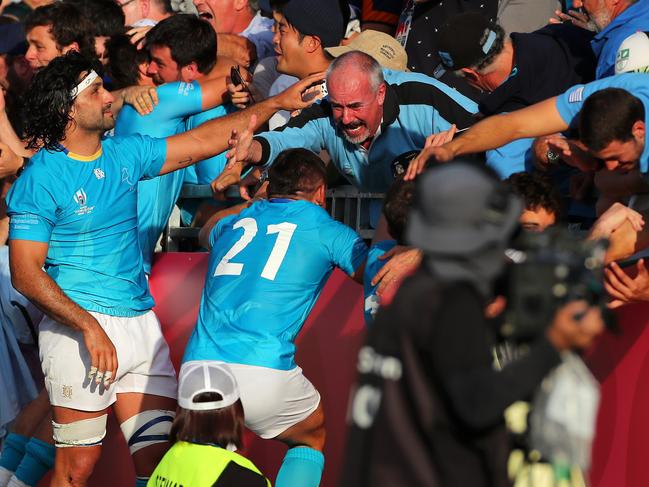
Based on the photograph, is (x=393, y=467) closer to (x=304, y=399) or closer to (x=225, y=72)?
(x=304, y=399)

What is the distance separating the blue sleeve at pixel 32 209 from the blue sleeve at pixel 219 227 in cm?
83

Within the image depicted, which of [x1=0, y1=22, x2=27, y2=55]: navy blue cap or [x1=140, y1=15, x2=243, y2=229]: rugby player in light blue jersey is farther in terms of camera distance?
[x1=0, y1=22, x2=27, y2=55]: navy blue cap

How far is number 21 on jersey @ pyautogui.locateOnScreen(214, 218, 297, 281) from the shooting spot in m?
5.89

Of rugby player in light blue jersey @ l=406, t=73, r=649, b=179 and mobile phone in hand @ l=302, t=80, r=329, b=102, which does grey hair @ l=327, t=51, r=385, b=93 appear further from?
rugby player in light blue jersey @ l=406, t=73, r=649, b=179

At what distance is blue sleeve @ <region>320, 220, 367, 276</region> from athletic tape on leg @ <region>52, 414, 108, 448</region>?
1.52 metres

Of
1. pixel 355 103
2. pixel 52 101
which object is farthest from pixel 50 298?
pixel 355 103

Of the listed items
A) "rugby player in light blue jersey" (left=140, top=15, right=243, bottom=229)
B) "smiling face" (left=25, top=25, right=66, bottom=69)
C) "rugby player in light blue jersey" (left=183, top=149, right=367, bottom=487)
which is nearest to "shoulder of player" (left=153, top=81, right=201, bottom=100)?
"rugby player in light blue jersey" (left=140, top=15, right=243, bottom=229)

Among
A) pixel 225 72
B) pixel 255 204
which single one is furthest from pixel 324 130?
pixel 225 72

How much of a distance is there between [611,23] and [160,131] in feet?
9.43

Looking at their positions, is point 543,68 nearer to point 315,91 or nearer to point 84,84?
point 315,91

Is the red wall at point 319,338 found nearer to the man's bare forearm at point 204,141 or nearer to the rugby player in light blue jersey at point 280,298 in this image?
the rugby player in light blue jersey at point 280,298

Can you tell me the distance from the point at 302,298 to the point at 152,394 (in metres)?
1.08

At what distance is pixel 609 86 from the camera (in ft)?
17.3

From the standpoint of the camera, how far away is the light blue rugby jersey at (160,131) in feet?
24.2
